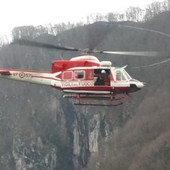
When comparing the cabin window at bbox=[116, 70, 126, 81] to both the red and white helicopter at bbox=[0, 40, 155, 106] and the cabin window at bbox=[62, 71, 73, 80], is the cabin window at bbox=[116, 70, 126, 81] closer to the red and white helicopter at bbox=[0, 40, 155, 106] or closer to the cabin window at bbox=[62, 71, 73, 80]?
the red and white helicopter at bbox=[0, 40, 155, 106]

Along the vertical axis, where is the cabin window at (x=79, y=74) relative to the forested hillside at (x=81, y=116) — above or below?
above

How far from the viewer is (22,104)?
149 metres

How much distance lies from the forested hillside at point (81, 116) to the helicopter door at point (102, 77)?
7264cm


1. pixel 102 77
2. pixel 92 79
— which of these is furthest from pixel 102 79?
pixel 92 79

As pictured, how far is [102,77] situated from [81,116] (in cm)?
9838

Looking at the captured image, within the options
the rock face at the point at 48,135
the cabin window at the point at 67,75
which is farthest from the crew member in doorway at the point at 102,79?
the rock face at the point at 48,135

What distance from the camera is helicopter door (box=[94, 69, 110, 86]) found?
4384 cm

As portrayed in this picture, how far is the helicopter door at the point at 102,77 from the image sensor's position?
4384cm

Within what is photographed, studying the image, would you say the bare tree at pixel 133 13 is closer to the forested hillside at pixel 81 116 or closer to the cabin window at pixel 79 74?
the forested hillside at pixel 81 116

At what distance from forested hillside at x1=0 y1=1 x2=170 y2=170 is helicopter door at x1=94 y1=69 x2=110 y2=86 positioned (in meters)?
72.6

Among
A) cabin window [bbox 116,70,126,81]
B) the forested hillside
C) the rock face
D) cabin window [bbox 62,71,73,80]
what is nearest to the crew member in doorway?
cabin window [bbox 116,70,126,81]

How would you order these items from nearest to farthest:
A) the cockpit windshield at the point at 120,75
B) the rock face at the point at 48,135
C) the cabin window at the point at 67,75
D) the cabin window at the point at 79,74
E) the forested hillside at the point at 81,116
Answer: the cockpit windshield at the point at 120,75
the cabin window at the point at 79,74
the cabin window at the point at 67,75
the forested hillside at the point at 81,116
the rock face at the point at 48,135

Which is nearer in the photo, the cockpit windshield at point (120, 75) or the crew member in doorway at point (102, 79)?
the crew member in doorway at point (102, 79)

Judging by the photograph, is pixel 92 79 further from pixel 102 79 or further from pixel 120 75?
pixel 120 75
